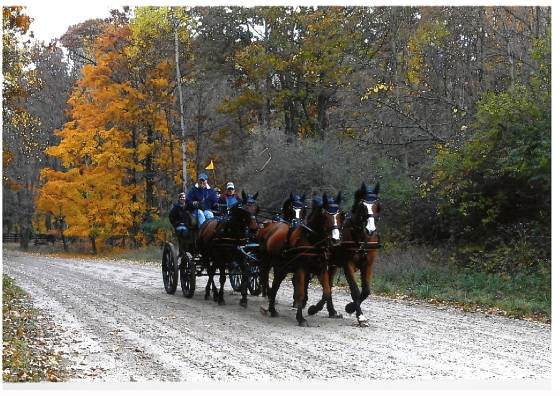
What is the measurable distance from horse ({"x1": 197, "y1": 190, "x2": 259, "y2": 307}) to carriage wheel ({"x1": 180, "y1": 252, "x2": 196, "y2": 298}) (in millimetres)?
490

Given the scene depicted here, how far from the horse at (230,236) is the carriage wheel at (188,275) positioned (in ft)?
1.61

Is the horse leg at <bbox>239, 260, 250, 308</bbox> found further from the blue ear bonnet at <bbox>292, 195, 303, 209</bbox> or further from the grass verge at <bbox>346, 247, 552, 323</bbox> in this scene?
the grass verge at <bbox>346, 247, 552, 323</bbox>

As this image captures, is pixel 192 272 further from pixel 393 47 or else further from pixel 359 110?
pixel 393 47

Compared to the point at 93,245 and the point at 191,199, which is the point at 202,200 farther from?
the point at 93,245

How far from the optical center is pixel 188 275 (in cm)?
1309

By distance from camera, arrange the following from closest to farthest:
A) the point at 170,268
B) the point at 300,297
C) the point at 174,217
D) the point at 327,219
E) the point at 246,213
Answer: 1. the point at 327,219
2. the point at 300,297
3. the point at 246,213
4. the point at 174,217
5. the point at 170,268

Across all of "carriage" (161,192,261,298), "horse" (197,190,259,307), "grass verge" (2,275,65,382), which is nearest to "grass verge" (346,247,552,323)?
"carriage" (161,192,261,298)

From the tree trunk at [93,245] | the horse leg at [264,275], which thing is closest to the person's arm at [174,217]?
the horse leg at [264,275]

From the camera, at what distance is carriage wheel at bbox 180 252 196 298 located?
1276 centimetres

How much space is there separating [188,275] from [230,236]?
1.75 m

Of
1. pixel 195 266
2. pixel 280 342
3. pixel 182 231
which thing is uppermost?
pixel 182 231

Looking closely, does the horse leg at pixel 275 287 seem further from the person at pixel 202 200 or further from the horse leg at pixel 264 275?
the person at pixel 202 200

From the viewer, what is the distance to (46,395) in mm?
5770

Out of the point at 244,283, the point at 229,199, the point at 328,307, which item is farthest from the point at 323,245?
the point at 229,199
